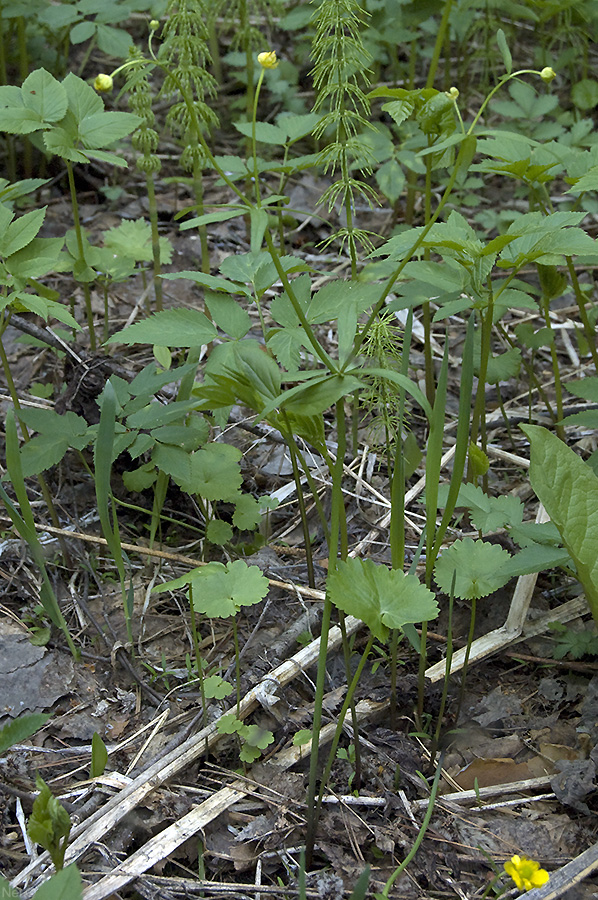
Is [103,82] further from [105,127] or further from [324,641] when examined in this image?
[324,641]

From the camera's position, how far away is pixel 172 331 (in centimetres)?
162

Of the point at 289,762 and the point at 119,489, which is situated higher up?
the point at 119,489

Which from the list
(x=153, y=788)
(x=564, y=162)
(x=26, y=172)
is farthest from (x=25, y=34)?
(x=153, y=788)

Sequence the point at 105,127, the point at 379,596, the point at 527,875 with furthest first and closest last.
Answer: the point at 105,127
the point at 379,596
the point at 527,875

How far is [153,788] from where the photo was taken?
139 centimetres

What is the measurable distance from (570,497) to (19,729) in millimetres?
1078

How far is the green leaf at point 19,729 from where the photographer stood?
129 cm

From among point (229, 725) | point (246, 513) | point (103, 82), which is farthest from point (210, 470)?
point (103, 82)

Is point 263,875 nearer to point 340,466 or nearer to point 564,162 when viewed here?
point 340,466

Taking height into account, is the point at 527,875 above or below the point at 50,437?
below

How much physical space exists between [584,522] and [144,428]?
96 cm

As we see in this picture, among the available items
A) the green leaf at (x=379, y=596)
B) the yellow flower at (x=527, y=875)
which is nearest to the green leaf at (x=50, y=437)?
the green leaf at (x=379, y=596)

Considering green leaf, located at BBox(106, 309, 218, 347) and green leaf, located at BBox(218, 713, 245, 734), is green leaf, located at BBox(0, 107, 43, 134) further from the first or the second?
green leaf, located at BBox(218, 713, 245, 734)

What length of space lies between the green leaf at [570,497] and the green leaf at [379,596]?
1.14 ft
